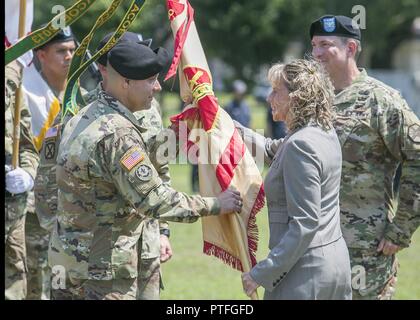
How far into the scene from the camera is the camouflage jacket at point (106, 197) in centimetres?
497

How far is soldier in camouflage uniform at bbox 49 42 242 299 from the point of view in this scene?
4988 mm

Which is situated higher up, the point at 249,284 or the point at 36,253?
the point at 36,253

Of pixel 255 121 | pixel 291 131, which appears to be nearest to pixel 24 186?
pixel 291 131

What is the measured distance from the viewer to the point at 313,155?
457 cm

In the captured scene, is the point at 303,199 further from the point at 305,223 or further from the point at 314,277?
the point at 314,277

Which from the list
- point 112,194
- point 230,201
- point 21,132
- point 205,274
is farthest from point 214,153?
point 205,274

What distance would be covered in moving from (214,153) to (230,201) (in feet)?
1.33

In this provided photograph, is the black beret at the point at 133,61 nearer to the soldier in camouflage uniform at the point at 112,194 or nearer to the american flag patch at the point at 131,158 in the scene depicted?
the soldier in camouflage uniform at the point at 112,194

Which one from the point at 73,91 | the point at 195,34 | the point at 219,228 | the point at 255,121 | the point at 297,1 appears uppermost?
the point at 297,1

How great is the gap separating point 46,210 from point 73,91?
1333 millimetres

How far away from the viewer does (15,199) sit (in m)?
6.89

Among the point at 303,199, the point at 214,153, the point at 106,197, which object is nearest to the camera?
the point at 303,199

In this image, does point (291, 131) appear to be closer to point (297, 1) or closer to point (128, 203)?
point (128, 203)

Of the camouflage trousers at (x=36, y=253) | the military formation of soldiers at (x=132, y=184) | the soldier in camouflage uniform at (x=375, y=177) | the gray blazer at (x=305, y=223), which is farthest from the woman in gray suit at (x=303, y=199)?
the camouflage trousers at (x=36, y=253)
